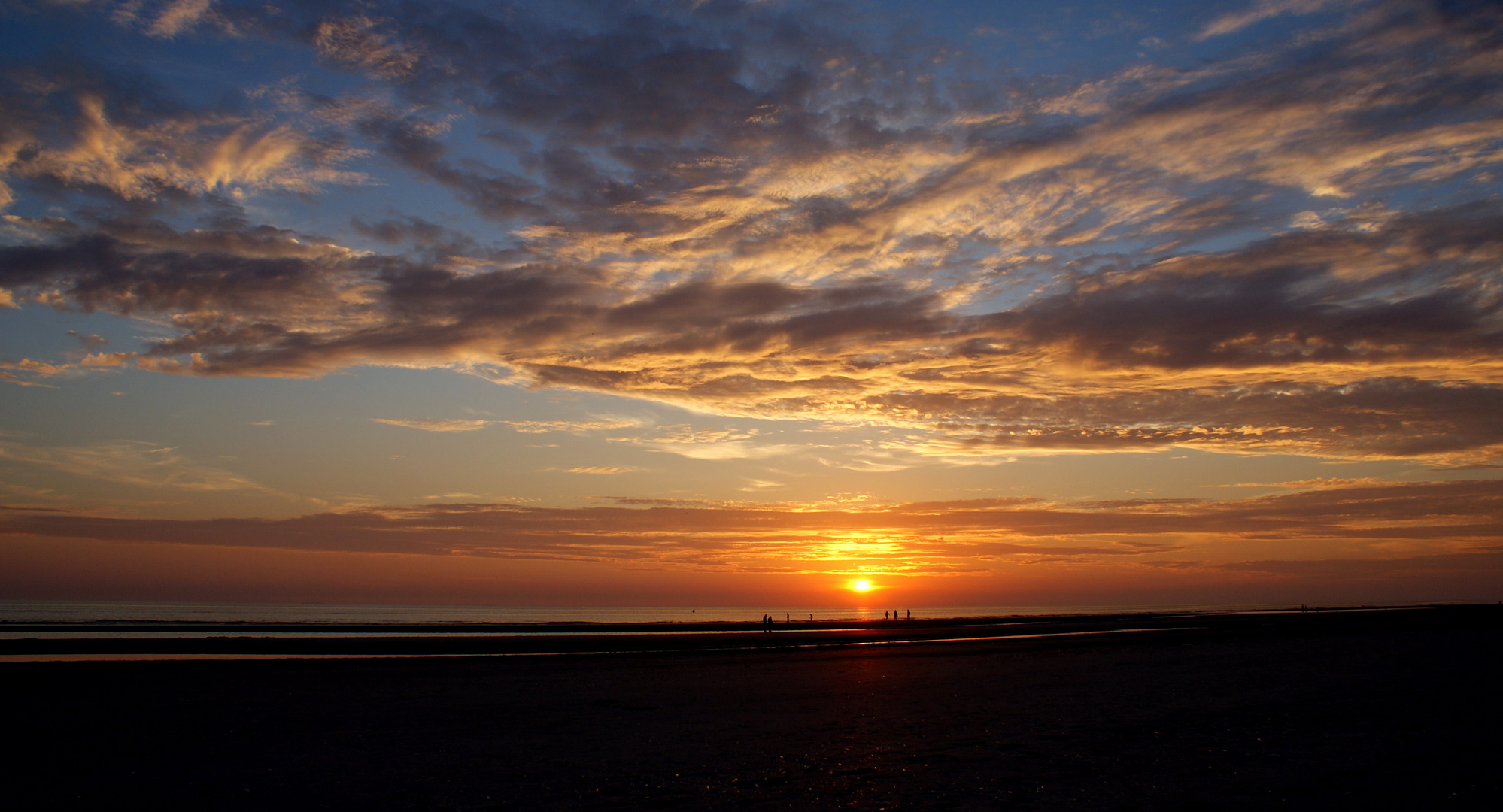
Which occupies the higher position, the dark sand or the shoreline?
the dark sand

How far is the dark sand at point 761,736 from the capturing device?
38.0 feet

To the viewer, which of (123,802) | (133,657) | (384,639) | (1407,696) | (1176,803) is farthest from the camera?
(384,639)

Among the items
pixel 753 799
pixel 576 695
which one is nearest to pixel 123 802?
pixel 753 799

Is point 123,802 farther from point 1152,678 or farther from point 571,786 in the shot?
point 1152,678

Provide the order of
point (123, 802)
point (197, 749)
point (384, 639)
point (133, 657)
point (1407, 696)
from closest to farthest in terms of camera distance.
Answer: point (123, 802)
point (197, 749)
point (1407, 696)
point (133, 657)
point (384, 639)

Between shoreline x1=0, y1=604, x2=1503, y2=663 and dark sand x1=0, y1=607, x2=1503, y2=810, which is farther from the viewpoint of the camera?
shoreline x1=0, y1=604, x2=1503, y2=663

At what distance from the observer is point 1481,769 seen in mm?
12703

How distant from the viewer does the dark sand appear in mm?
11570

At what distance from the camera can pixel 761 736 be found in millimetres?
16328

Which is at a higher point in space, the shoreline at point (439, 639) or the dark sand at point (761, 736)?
the dark sand at point (761, 736)

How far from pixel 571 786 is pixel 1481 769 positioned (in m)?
14.6

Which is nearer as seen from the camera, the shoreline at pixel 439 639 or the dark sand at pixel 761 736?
the dark sand at pixel 761 736

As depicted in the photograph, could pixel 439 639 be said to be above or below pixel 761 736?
below

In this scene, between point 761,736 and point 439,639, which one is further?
point 439,639
